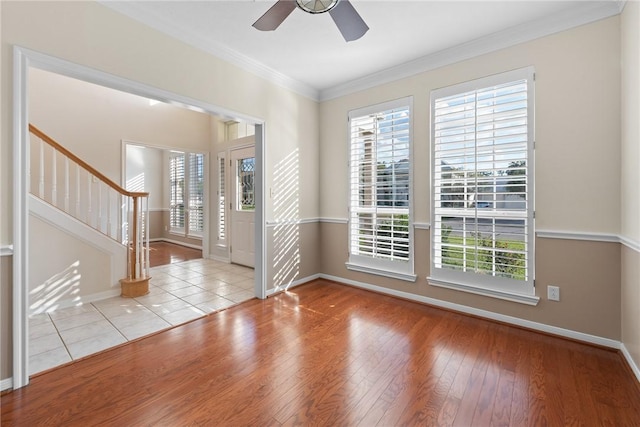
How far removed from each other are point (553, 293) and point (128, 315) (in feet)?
13.2

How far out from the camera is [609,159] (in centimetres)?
221

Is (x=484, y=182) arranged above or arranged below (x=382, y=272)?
above

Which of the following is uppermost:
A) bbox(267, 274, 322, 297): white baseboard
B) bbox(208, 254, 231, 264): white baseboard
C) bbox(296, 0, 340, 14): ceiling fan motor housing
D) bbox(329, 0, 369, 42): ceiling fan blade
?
bbox(329, 0, 369, 42): ceiling fan blade

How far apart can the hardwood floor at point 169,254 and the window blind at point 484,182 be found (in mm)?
4757

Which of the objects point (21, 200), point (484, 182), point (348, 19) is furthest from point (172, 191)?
point (484, 182)

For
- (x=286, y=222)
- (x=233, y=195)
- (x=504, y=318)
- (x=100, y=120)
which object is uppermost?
(x=100, y=120)

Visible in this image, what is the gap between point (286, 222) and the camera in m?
3.75

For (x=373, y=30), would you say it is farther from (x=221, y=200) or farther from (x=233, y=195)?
(x=221, y=200)

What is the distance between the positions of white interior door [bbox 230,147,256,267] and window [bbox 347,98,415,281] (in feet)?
6.22

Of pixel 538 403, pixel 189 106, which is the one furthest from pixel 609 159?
pixel 189 106

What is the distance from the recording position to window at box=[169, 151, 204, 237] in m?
6.46

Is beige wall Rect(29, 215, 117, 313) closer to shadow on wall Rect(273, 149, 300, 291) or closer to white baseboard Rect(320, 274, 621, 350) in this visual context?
shadow on wall Rect(273, 149, 300, 291)

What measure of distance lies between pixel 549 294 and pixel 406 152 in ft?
6.24

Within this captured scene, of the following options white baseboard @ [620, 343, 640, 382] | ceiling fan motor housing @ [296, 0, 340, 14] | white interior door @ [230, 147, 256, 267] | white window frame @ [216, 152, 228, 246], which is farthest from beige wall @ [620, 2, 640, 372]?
white window frame @ [216, 152, 228, 246]
